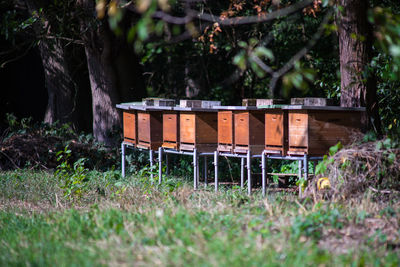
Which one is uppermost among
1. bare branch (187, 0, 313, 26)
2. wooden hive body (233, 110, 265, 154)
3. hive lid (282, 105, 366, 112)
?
bare branch (187, 0, 313, 26)

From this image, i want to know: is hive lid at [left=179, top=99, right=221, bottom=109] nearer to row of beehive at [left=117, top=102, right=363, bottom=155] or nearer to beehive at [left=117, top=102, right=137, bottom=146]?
row of beehive at [left=117, top=102, right=363, bottom=155]

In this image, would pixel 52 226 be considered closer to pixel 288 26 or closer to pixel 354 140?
pixel 354 140

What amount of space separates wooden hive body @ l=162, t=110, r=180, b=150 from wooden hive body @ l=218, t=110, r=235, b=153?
2.87 feet

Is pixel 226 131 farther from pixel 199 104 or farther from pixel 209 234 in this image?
pixel 209 234

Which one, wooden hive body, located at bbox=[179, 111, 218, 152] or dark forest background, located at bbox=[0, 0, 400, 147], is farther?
wooden hive body, located at bbox=[179, 111, 218, 152]

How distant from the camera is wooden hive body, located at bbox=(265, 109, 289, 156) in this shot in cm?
700

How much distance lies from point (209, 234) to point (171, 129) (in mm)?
4320

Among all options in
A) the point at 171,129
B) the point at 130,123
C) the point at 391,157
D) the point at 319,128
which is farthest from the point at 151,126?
the point at 391,157

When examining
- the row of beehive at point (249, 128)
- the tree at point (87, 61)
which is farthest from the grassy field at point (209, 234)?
the tree at point (87, 61)

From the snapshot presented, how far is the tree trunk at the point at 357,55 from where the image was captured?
22.9 feet

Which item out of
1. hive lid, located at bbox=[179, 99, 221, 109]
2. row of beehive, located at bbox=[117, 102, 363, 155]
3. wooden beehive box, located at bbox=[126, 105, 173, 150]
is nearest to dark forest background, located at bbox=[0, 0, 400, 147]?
row of beehive, located at bbox=[117, 102, 363, 155]

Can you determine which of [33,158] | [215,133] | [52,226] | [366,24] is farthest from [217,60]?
[52,226]

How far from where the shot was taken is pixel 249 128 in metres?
7.45

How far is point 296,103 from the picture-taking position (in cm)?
739
